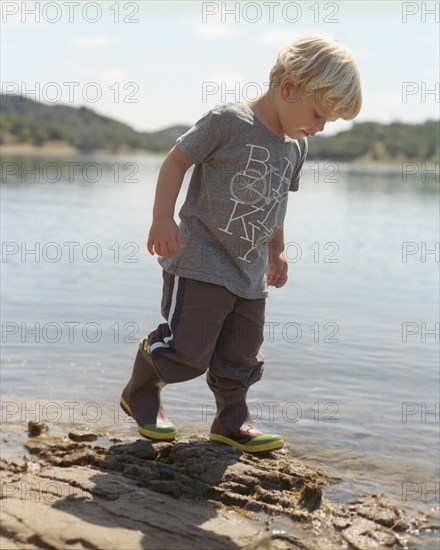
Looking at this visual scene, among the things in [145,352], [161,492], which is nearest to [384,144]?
[145,352]

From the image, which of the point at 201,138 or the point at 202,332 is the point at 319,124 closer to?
the point at 201,138

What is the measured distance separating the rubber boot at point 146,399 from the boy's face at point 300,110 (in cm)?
105

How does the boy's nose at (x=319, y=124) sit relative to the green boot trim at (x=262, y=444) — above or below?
above

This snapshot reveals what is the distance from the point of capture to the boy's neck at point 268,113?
3461mm

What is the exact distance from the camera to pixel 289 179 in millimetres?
3609

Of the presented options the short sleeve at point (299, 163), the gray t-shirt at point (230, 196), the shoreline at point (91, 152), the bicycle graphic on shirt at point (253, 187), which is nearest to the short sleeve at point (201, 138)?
the gray t-shirt at point (230, 196)

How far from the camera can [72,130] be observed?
13812cm

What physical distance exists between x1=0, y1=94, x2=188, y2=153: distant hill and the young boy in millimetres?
44096

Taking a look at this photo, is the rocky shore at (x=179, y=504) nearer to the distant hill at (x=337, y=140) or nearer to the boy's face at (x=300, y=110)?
the boy's face at (x=300, y=110)

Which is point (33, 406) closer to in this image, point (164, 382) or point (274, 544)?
point (164, 382)

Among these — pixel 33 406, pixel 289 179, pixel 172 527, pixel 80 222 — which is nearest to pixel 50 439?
pixel 33 406

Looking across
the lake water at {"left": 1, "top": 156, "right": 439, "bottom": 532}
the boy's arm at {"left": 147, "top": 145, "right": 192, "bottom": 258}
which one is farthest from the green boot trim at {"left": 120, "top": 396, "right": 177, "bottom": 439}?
the boy's arm at {"left": 147, "top": 145, "right": 192, "bottom": 258}

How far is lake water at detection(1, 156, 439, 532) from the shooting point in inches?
164

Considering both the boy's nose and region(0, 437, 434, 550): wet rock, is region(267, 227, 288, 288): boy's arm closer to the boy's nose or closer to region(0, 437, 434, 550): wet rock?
the boy's nose
